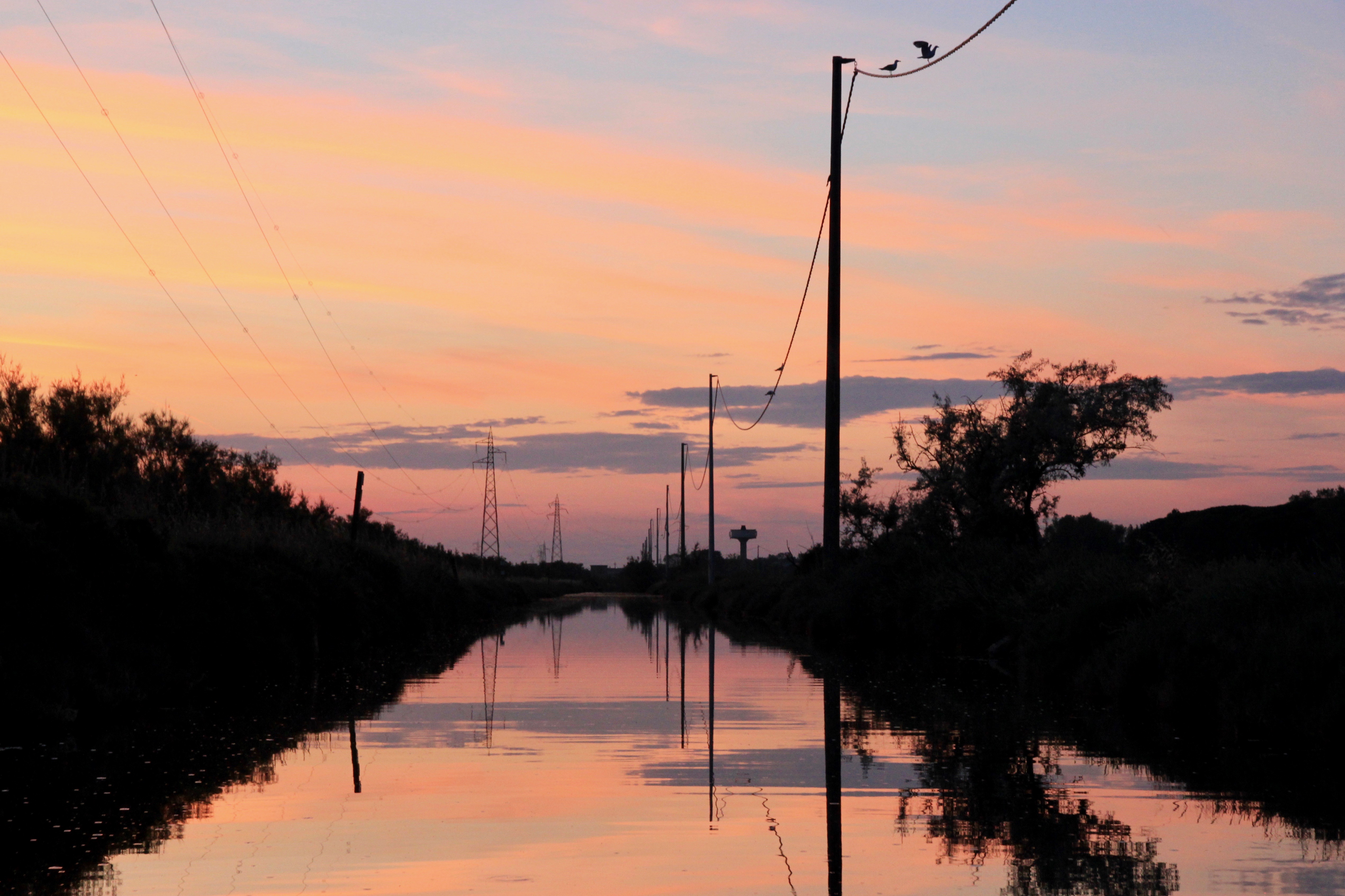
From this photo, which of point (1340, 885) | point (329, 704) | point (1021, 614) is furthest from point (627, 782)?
point (1021, 614)

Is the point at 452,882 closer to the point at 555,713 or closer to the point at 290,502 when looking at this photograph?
the point at 555,713

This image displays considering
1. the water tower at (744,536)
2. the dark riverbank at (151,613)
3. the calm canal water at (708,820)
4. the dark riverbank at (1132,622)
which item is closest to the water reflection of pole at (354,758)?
the calm canal water at (708,820)

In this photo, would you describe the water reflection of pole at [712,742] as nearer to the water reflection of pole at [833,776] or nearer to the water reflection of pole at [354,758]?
the water reflection of pole at [833,776]

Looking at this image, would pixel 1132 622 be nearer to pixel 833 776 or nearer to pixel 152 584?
pixel 833 776

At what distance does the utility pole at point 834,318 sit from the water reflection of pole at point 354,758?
21.4 metres

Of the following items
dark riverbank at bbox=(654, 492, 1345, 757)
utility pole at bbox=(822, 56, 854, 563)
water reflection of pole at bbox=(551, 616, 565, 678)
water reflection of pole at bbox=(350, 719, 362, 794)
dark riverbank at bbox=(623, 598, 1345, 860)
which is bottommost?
water reflection of pole at bbox=(350, 719, 362, 794)

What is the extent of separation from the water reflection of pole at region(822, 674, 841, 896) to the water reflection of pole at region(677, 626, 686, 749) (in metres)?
1.45

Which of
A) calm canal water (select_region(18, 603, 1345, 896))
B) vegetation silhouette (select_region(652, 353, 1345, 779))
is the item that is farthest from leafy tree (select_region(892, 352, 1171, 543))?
calm canal water (select_region(18, 603, 1345, 896))

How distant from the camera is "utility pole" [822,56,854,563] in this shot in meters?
34.7

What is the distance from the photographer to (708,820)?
9.24 meters

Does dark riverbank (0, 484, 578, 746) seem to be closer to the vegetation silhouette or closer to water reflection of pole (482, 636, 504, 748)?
water reflection of pole (482, 636, 504, 748)

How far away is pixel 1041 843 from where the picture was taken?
841cm

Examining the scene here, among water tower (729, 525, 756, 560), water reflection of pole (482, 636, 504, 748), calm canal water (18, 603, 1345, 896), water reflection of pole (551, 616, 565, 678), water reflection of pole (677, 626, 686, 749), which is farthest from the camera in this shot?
Result: water tower (729, 525, 756, 560)

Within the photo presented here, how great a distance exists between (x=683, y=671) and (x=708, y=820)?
14.6m
